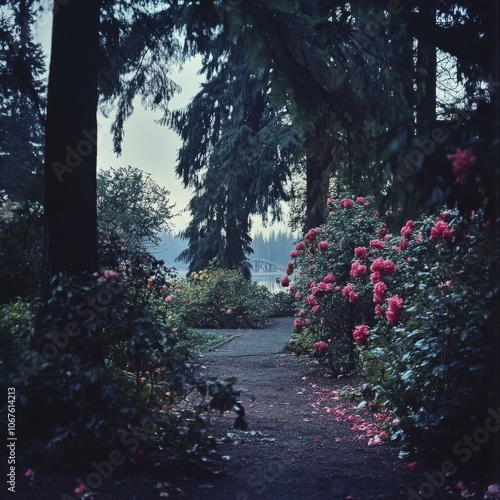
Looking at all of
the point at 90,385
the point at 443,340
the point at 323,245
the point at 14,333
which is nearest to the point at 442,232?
the point at 443,340

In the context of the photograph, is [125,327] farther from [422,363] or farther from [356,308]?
[356,308]

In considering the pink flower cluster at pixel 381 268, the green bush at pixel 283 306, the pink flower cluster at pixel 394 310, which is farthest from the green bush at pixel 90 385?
the green bush at pixel 283 306

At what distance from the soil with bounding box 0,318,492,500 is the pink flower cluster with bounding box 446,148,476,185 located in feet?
7.84

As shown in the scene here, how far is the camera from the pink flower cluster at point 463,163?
2.46m

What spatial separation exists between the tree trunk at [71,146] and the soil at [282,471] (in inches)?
64.1

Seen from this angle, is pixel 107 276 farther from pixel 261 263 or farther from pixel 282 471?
pixel 261 263

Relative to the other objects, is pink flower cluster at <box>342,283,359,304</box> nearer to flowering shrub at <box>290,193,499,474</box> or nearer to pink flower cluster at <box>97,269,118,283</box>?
flowering shrub at <box>290,193,499,474</box>

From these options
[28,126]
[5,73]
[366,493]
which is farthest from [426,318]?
[28,126]

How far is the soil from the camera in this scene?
392cm

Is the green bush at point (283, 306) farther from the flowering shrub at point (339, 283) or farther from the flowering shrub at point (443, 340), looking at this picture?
the flowering shrub at point (443, 340)

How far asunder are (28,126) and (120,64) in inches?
869

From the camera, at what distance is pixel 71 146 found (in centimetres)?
484

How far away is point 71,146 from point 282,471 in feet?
9.68

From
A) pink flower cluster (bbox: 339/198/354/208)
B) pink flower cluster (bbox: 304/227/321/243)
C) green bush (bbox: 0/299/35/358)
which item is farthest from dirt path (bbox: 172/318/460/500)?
pink flower cluster (bbox: 339/198/354/208)
